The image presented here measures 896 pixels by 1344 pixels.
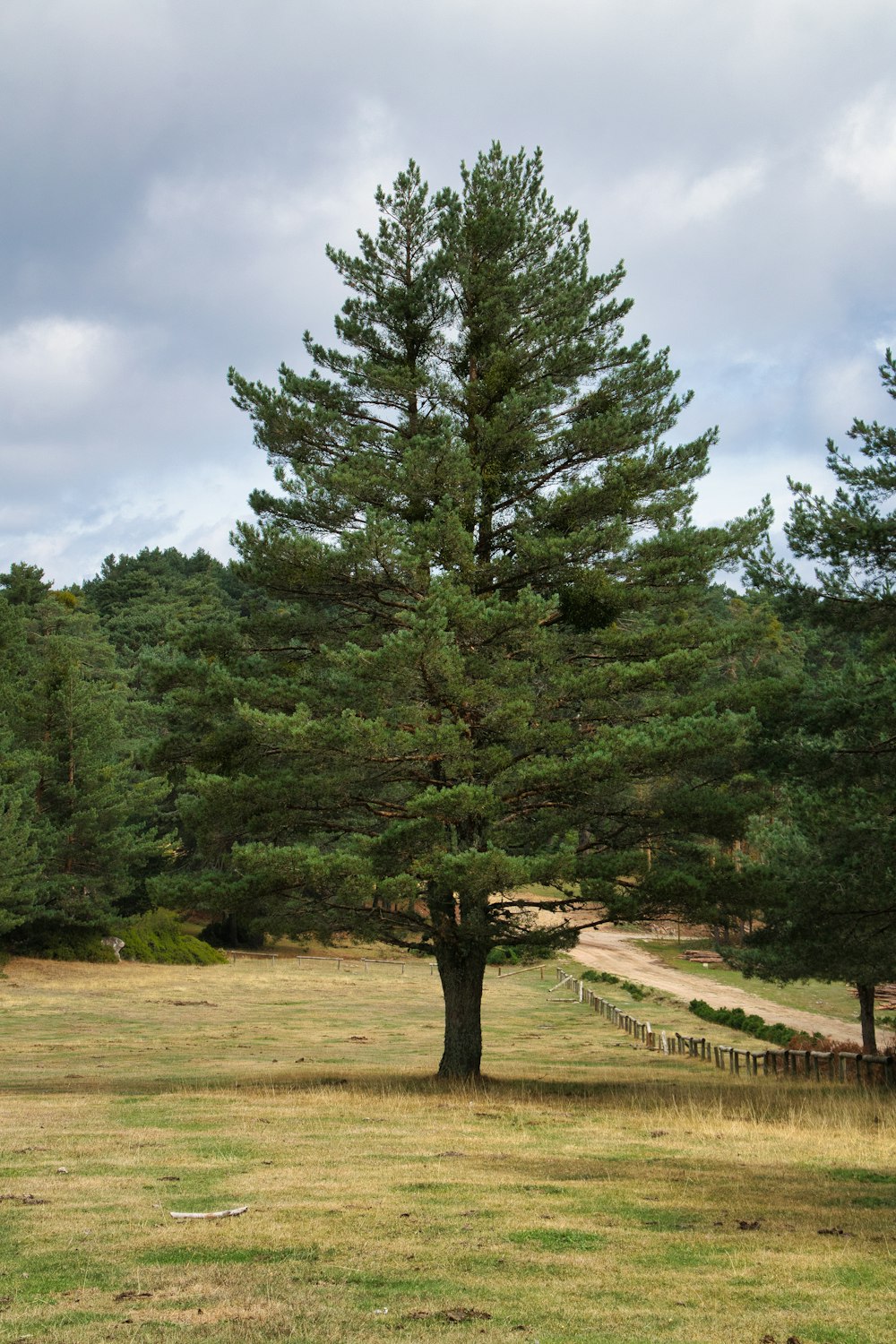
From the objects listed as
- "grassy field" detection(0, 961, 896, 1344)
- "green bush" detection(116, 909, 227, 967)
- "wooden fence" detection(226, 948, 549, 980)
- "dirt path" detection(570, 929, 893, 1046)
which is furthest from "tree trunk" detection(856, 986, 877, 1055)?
"green bush" detection(116, 909, 227, 967)

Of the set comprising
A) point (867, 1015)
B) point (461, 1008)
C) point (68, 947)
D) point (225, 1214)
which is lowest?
point (867, 1015)

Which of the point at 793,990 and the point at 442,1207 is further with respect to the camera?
the point at 793,990

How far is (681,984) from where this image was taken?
45.6 m

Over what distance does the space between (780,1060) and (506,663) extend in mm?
12309

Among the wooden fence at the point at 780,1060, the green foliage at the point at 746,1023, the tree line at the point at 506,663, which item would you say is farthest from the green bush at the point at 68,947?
the tree line at the point at 506,663

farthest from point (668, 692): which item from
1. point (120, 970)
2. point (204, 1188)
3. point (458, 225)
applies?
point (120, 970)

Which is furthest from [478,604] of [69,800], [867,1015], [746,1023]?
[69,800]

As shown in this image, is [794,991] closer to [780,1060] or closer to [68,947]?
[780,1060]

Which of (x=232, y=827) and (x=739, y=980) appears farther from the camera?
(x=739, y=980)

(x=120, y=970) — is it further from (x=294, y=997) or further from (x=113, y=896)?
(x=294, y=997)

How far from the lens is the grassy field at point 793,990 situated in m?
37.5

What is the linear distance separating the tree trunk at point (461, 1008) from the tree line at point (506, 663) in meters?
0.05

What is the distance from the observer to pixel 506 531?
18719 millimetres

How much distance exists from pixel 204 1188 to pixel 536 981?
144 ft
